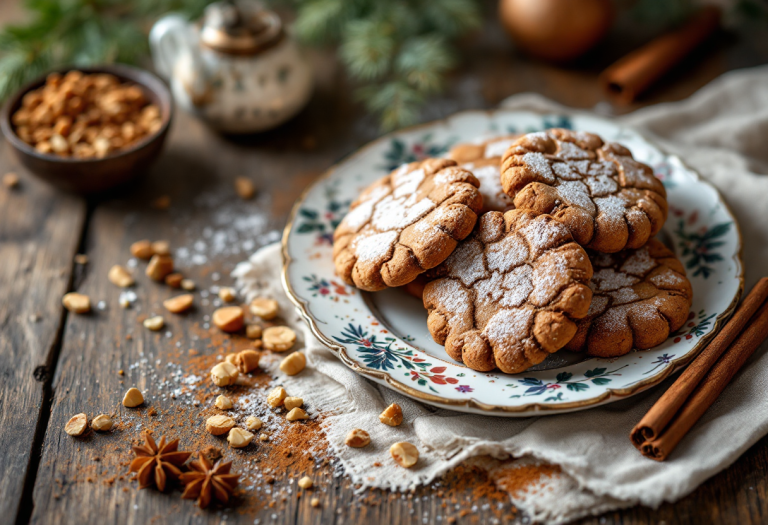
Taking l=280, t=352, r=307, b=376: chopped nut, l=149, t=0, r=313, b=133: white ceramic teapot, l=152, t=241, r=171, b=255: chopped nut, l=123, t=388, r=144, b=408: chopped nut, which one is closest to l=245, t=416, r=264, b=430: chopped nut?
l=280, t=352, r=307, b=376: chopped nut

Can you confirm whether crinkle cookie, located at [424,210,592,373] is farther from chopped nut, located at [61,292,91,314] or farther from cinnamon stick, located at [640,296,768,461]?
chopped nut, located at [61,292,91,314]

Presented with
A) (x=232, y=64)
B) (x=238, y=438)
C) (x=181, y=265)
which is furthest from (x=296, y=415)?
(x=232, y=64)

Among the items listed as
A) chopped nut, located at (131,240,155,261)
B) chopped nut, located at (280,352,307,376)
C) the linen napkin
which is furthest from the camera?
chopped nut, located at (131,240,155,261)

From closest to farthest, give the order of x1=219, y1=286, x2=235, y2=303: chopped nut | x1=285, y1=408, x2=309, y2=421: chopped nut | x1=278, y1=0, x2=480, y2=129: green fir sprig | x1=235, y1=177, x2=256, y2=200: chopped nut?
x1=285, y1=408, x2=309, y2=421: chopped nut
x1=219, y1=286, x2=235, y2=303: chopped nut
x1=235, y1=177, x2=256, y2=200: chopped nut
x1=278, y1=0, x2=480, y2=129: green fir sprig

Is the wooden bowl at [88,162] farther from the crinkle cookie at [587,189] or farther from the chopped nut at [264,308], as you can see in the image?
the crinkle cookie at [587,189]

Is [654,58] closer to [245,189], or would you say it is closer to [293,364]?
[245,189]

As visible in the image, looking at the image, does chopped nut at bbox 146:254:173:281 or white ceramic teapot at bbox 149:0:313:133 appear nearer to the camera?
chopped nut at bbox 146:254:173:281

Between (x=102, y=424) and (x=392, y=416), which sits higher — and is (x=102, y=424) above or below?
below
